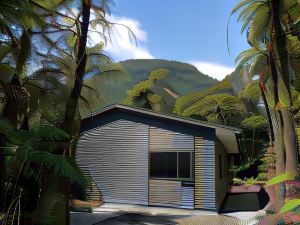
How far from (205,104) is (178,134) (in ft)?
81.7

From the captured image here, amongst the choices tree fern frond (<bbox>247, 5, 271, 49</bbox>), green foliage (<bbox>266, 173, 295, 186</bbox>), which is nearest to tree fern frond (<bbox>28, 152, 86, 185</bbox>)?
green foliage (<bbox>266, 173, 295, 186</bbox>)

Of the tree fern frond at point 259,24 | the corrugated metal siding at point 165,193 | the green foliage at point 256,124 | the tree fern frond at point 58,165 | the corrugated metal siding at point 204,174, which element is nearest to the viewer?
the tree fern frond at point 58,165

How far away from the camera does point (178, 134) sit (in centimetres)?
1636

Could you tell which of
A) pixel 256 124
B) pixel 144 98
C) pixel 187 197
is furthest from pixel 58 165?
pixel 144 98


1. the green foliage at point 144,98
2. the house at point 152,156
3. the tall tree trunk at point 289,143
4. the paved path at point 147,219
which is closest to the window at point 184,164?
the house at point 152,156

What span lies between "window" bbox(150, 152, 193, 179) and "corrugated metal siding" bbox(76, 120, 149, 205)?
42cm

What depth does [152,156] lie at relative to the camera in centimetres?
1684

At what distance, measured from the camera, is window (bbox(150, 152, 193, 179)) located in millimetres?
16188

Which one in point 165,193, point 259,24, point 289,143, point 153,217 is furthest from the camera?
point 165,193

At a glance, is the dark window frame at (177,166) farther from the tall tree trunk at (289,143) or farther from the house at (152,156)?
the tall tree trunk at (289,143)

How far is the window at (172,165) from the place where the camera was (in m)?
16.2

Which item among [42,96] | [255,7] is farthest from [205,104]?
[42,96]

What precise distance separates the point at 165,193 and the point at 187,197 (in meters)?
0.89

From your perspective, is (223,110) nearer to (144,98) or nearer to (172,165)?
(144,98)
